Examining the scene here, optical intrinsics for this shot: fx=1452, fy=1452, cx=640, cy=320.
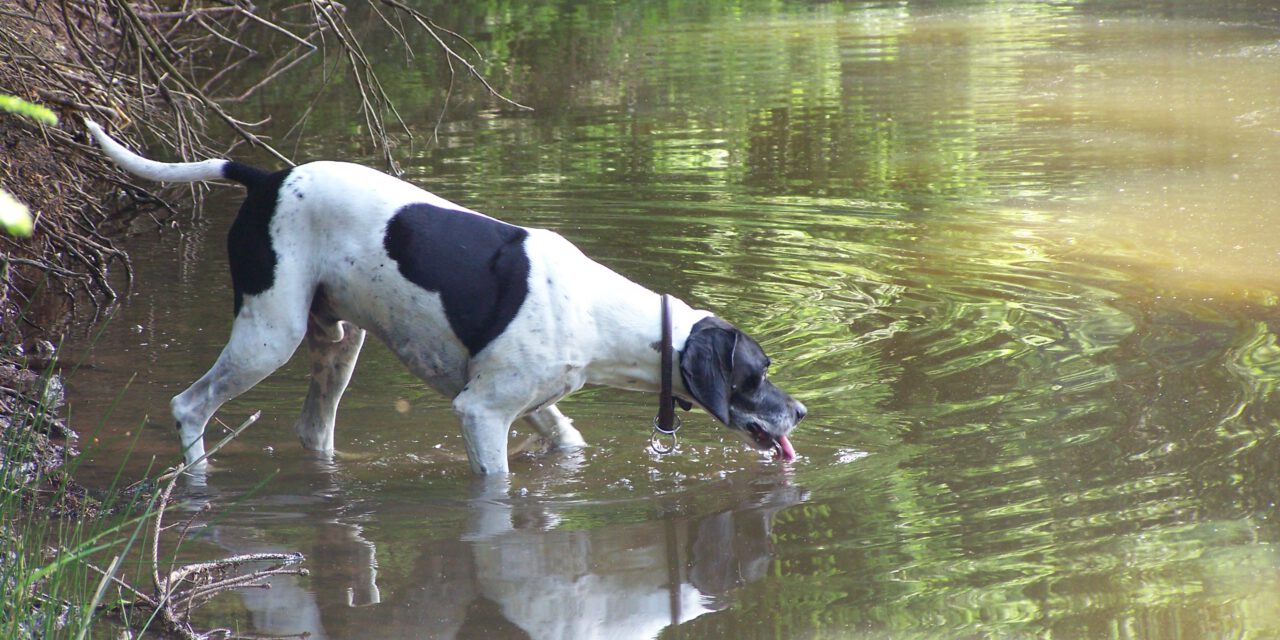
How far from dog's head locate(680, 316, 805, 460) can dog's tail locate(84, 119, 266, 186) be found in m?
1.87

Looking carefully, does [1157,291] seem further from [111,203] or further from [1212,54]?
[1212,54]

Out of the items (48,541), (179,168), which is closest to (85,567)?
(48,541)

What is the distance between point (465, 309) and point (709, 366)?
36.4 inches

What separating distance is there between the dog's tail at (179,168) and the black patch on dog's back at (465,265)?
2.31 feet

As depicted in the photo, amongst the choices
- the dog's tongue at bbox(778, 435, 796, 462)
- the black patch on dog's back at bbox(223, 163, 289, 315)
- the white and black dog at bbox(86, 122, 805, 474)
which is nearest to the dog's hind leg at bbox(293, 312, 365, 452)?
the white and black dog at bbox(86, 122, 805, 474)

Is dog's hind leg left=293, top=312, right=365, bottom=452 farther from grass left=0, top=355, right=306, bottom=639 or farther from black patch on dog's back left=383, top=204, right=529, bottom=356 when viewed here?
grass left=0, top=355, right=306, bottom=639

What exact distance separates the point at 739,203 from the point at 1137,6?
13728mm

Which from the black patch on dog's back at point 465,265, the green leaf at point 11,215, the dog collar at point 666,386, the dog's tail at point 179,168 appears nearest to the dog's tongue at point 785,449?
the dog collar at point 666,386

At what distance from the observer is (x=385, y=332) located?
18.2 feet

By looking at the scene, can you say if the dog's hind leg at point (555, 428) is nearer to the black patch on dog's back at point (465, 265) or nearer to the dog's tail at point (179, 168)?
the black patch on dog's back at point (465, 265)

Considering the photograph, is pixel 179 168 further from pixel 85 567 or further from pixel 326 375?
pixel 85 567

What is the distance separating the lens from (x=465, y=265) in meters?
5.38

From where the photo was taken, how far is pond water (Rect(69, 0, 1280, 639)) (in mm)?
4352

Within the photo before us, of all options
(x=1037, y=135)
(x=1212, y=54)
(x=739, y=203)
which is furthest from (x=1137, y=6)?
(x=739, y=203)
